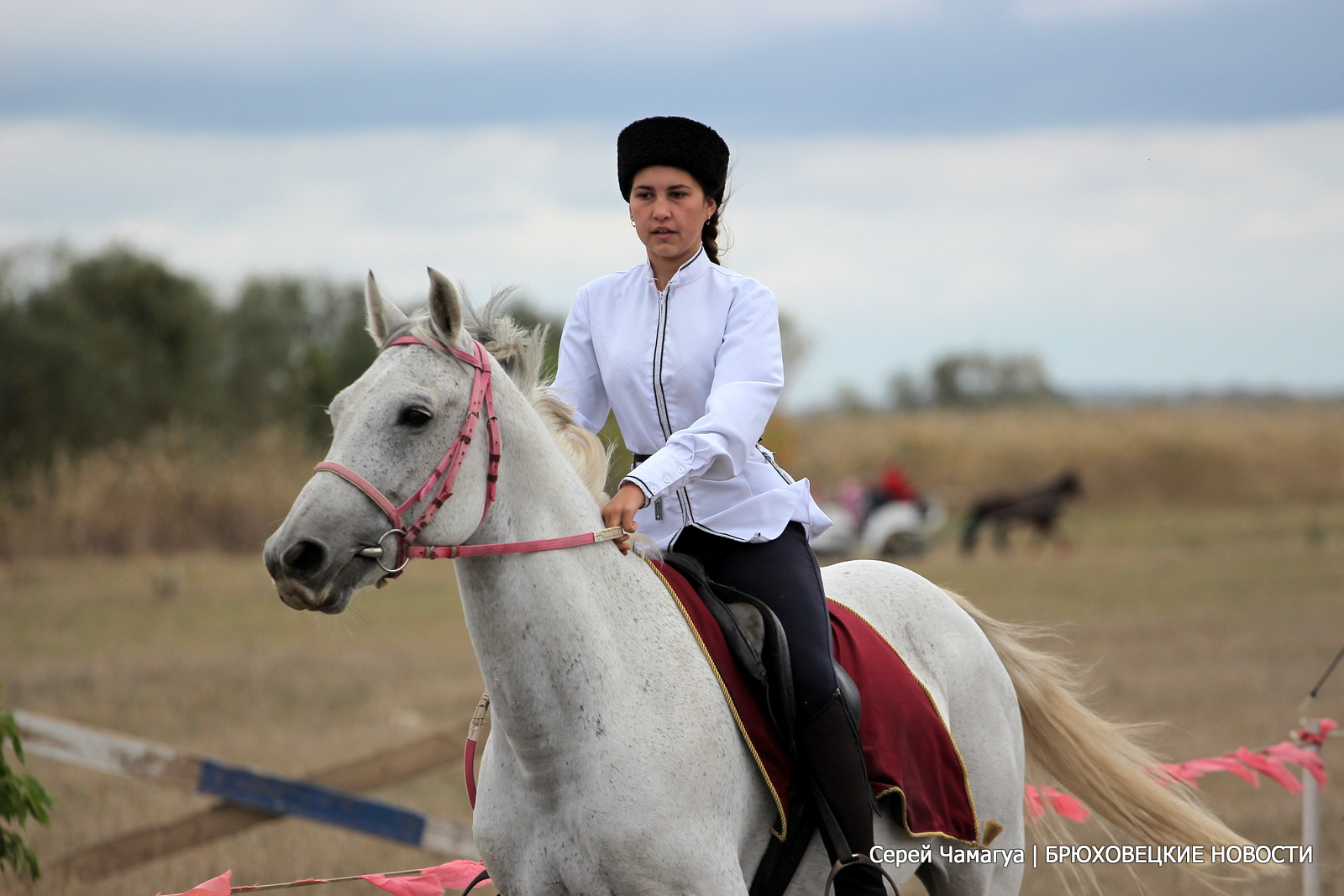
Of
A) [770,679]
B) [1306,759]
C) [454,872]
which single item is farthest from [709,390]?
[1306,759]

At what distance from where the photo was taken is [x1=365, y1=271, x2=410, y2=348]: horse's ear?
2.75 metres

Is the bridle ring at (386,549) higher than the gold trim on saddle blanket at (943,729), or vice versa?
the bridle ring at (386,549)

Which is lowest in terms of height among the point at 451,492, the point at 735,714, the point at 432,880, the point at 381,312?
the point at 432,880

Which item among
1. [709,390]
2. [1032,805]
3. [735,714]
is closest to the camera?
[735,714]

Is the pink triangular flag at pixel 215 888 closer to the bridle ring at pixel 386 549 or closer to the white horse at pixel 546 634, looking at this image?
the white horse at pixel 546 634

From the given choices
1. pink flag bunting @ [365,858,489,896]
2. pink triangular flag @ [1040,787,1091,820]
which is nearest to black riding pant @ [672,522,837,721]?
pink flag bunting @ [365,858,489,896]

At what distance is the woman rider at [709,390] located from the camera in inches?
123

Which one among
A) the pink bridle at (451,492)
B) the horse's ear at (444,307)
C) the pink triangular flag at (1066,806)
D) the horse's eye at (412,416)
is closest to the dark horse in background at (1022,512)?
the pink triangular flag at (1066,806)

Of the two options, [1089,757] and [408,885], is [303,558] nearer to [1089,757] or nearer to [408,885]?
[408,885]

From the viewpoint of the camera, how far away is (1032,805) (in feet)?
14.7

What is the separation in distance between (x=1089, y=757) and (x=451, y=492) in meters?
2.93

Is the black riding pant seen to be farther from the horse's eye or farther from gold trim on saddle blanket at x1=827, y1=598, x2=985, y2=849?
the horse's eye

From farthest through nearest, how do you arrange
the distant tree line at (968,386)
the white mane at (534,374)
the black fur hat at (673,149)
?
1. the distant tree line at (968,386)
2. the black fur hat at (673,149)
3. the white mane at (534,374)

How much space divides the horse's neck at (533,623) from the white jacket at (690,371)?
398mm
